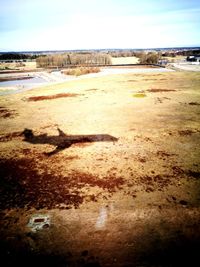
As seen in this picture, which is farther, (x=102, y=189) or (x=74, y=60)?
(x=74, y=60)

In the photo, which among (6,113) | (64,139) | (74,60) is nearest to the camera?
(64,139)

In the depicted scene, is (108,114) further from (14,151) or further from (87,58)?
(87,58)

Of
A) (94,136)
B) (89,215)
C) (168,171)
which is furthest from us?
(94,136)

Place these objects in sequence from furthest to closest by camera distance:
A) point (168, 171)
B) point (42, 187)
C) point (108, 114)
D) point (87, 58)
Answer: point (87, 58) < point (108, 114) < point (168, 171) < point (42, 187)

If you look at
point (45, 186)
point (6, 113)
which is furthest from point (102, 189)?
point (6, 113)

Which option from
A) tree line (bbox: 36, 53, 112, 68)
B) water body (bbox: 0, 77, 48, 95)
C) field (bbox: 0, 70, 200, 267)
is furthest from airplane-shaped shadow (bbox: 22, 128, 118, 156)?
tree line (bbox: 36, 53, 112, 68)

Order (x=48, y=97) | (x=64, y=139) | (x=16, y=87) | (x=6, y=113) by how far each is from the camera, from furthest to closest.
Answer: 1. (x=16, y=87)
2. (x=48, y=97)
3. (x=6, y=113)
4. (x=64, y=139)

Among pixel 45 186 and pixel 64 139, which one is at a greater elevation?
pixel 64 139

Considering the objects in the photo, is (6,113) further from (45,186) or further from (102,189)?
(102,189)

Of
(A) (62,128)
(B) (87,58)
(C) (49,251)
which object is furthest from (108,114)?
(B) (87,58)
